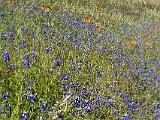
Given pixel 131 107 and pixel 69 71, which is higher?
pixel 69 71

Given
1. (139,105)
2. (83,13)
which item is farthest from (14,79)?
(83,13)

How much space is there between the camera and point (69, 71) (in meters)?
4.64

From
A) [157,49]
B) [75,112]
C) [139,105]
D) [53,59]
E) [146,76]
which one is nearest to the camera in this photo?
[75,112]

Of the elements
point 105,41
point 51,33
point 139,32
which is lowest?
point 139,32

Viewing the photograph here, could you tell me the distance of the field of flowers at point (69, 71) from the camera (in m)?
3.66

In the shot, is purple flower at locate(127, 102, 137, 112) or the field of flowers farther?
purple flower at locate(127, 102, 137, 112)

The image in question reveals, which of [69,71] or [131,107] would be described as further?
[69,71]

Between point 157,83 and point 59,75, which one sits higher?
point 59,75

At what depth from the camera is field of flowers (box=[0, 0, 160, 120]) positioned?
3664mm

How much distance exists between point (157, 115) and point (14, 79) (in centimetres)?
169

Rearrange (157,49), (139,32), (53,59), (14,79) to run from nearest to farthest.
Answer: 1. (14,79)
2. (53,59)
3. (157,49)
4. (139,32)

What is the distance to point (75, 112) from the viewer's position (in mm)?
3645

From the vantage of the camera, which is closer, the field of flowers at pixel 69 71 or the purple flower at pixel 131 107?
the field of flowers at pixel 69 71

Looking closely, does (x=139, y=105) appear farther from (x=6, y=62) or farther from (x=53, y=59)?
(x=6, y=62)
